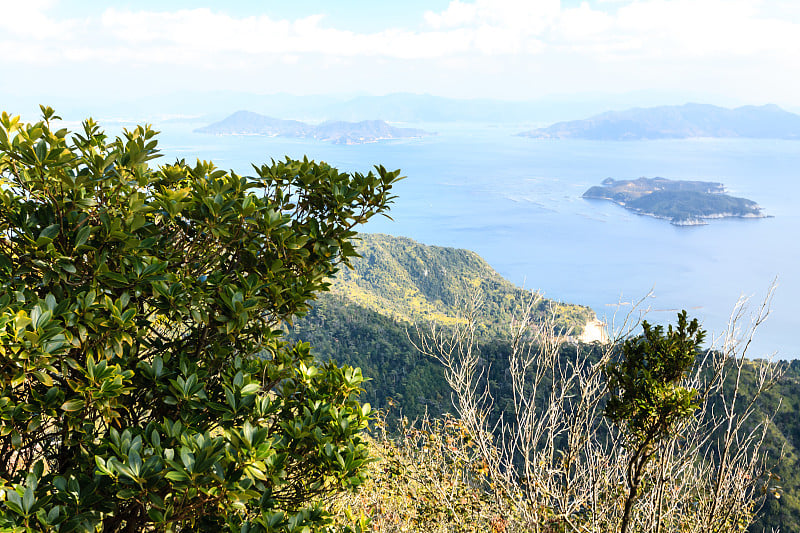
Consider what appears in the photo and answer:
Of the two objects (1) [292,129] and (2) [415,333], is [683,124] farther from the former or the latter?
(2) [415,333]

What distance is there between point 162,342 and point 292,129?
12778 centimetres

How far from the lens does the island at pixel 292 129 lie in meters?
116

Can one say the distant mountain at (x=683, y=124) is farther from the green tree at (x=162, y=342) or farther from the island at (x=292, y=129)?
the green tree at (x=162, y=342)

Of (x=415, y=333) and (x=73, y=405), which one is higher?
(x=73, y=405)

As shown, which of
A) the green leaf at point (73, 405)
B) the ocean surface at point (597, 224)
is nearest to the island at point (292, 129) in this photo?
the ocean surface at point (597, 224)

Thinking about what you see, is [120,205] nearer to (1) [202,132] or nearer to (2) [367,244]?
(2) [367,244]

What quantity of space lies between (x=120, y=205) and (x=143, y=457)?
0.62 metres

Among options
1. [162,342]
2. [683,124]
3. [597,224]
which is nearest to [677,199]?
[597,224]

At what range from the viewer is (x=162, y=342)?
1.37 meters

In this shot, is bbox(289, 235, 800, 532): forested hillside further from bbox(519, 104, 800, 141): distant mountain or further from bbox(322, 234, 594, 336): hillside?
bbox(519, 104, 800, 141): distant mountain

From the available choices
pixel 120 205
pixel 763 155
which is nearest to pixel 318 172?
pixel 120 205

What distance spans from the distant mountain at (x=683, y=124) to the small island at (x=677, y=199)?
216 feet

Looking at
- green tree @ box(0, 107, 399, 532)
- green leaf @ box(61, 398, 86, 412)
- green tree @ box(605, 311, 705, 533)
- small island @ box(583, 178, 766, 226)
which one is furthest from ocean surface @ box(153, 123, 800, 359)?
green leaf @ box(61, 398, 86, 412)

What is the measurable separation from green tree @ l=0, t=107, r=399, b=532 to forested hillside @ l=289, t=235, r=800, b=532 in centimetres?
26
